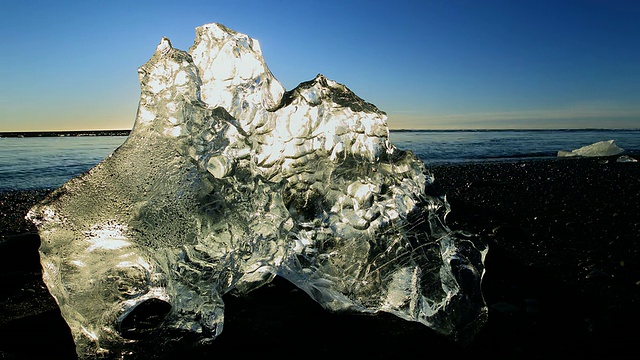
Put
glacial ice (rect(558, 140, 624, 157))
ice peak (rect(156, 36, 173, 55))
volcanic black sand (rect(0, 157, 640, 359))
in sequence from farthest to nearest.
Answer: glacial ice (rect(558, 140, 624, 157)) < ice peak (rect(156, 36, 173, 55)) < volcanic black sand (rect(0, 157, 640, 359))

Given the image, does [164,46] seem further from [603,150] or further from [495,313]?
[603,150]

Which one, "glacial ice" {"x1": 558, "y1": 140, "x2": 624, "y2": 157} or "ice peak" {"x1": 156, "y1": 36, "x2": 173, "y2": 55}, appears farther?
"glacial ice" {"x1": 558, "y1": 140, "x2": 624, "y2": 157}

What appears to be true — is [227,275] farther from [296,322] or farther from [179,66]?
[179,66]

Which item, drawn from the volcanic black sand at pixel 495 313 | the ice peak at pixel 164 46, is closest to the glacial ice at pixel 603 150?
the volcanic black sand at pixel 495 313

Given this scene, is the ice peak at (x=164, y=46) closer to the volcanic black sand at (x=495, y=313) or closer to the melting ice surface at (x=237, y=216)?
the melting ice surface at (x=237, y=216)

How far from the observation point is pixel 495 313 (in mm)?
2273

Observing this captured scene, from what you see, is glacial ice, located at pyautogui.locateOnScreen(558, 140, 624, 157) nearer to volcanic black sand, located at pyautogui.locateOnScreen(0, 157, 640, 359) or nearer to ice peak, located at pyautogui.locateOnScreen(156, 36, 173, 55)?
volcanic black sand, located at pyautogui.locateOnScreen(0, 157, 640, 359)

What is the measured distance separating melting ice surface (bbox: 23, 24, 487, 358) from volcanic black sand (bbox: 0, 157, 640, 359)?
0.38 feet

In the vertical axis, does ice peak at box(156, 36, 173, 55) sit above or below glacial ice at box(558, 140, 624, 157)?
above

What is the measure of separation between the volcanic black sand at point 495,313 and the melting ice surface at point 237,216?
0.38 feet

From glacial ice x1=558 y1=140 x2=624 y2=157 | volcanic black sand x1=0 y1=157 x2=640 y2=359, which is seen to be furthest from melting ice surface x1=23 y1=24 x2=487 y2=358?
glacial ice x1=558 y1=140 x2=624 y2=157

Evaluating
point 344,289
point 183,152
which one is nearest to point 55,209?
point 183,152

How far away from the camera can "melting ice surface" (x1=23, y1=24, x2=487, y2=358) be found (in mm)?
1947

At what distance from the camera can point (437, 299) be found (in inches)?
87.4
